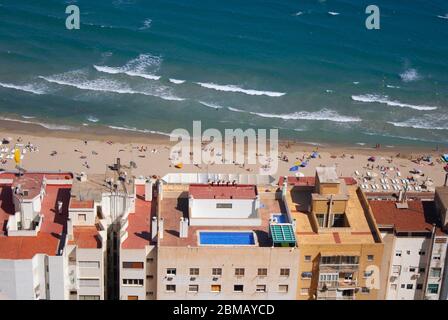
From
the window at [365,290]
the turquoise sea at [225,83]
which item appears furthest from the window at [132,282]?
the turquoise sea at [225,83]

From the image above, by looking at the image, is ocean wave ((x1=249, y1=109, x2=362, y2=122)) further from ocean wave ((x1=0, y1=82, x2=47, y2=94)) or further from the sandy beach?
ocean wave ((x1=0, y1=82, x2=47, y2=94))

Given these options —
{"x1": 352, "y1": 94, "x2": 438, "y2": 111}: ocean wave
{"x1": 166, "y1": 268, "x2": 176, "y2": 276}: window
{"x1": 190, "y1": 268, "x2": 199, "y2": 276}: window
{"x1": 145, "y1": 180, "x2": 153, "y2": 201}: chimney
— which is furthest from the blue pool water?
{"x1": 352, "y1": 94, "x2": 438, "y2": 111}: ocean wave

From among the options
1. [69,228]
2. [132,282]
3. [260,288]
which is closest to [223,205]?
[260,288]

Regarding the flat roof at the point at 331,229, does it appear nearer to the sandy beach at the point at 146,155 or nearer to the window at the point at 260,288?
the window at the point at 260,288
